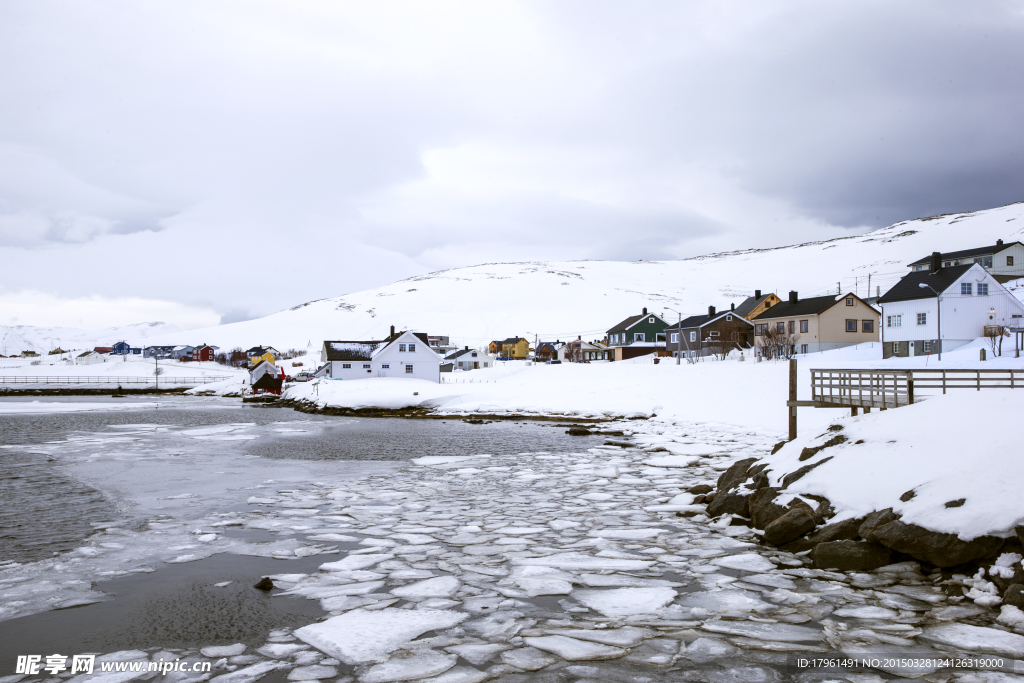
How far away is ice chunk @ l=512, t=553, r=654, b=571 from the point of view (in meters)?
8.63

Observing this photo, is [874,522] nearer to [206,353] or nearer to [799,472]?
[799,472]

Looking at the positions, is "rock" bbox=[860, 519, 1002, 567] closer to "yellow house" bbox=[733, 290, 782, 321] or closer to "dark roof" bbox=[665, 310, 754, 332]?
"dark roof" bbox=[665, 310, 754, 332]

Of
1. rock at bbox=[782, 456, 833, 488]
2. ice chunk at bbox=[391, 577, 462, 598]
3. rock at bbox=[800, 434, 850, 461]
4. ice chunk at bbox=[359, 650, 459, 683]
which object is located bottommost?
ice chunk at bbox=[391, 577, 462, 598]

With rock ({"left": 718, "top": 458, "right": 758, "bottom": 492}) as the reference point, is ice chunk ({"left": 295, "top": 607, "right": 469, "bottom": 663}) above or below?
below

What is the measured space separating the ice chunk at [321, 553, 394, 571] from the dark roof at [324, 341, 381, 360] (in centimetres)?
5861

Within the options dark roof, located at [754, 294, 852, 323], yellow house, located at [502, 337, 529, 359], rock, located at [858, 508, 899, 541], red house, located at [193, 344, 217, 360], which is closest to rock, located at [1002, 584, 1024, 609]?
rock, located at [858, 508, 899, 541]

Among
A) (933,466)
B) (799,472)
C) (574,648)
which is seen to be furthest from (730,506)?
(574,648)

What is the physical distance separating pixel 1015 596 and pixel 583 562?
4.91 meters

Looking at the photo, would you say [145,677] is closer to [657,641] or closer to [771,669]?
[657,641]

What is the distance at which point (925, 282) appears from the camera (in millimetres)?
48250

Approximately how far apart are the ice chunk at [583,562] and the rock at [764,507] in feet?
9.54

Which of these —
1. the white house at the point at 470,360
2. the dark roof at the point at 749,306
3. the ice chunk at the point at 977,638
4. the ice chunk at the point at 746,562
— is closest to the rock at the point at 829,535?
the ice chunk at the point at 746,562

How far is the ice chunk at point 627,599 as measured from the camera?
706cm

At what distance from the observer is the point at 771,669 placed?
5559 mm
